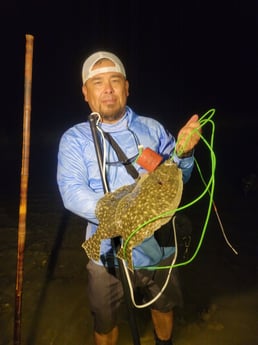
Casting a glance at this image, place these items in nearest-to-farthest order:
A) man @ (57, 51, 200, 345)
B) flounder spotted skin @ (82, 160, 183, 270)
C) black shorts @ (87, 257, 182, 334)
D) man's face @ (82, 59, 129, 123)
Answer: flounder spotted skin @ (82, 160, 183, 270) → man @ (57, 51, 200, 345) → man's face @ (82, 59, 129, 123) → black shorts @ (87, 257, 182, 334)

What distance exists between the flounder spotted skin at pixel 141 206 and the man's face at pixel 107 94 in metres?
0.73

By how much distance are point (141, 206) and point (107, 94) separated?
41.1 inches

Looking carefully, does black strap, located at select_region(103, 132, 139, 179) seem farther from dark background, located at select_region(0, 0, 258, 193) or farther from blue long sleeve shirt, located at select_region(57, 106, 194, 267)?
dark background, located at select_region(0, 0, 258, 193)

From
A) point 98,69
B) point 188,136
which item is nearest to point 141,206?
point 188,136

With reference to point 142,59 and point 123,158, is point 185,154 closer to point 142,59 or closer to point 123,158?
point 123,158

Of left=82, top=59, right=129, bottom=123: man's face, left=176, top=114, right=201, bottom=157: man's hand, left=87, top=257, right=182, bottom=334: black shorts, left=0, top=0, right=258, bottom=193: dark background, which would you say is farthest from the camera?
left=0, top=0, right=258, bottom=193: dark background

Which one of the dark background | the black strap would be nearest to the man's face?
the black strap

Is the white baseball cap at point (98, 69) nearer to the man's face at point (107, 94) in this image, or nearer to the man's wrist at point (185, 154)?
the man's face at point (107, 94)

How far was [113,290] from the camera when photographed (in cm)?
260

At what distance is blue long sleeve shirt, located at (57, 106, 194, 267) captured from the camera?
215 cm

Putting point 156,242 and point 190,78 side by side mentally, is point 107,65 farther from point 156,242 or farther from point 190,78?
point 190,78

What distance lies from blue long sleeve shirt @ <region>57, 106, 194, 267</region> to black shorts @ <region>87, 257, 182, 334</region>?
14 cm

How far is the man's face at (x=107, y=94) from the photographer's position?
2383 mm

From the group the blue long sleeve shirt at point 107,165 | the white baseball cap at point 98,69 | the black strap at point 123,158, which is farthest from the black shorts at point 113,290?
the white baseball cap at point 98,69
